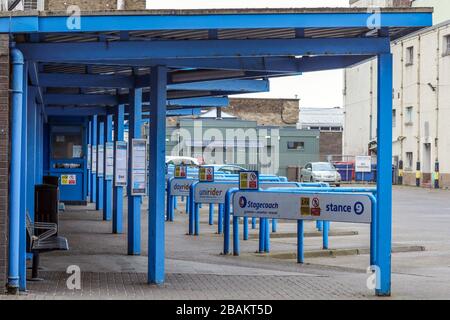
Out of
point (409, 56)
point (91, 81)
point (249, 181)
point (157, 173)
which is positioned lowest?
point (249, 181)

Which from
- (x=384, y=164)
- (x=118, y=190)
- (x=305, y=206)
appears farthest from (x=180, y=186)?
(x=384, y=164)

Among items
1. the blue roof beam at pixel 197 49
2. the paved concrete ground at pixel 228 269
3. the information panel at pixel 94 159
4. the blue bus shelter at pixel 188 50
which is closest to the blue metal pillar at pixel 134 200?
the paved concrete ground at pixel 228 269

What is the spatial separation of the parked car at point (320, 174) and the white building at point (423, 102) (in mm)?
5822

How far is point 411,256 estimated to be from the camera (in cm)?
1781

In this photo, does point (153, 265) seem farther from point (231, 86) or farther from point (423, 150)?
point (423, 150)

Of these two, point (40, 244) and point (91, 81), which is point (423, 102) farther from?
point (40, 244)

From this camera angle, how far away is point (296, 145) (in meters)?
62.8

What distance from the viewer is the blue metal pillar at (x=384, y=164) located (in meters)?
11.0

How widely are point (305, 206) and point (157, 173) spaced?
11.9 ft

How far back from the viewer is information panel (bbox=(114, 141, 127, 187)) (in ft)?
55.0

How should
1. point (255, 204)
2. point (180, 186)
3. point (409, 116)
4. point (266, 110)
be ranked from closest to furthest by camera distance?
point (255, 204)
point (180, 186)
point (409, 116)
point (266, 110)

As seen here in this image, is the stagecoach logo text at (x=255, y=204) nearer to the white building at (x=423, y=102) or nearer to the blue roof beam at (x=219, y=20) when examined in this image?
the blue roof beam at (x=219, y=20)

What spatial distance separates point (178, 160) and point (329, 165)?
426 inches

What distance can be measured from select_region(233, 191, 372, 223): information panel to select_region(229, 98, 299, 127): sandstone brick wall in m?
61.3
